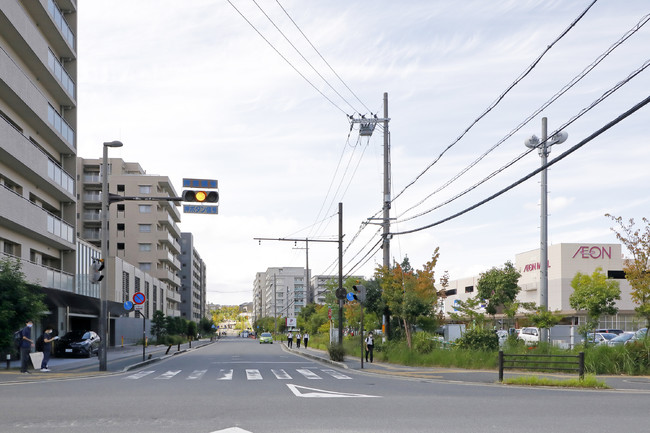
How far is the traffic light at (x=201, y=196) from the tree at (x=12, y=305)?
8623 millimetres

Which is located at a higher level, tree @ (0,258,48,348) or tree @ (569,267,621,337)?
tree @ (0,258,48,348)

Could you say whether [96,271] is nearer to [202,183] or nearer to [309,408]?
[202,183]

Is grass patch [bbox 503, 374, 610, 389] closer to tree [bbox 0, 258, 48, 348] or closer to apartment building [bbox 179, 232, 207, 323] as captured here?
tree [bbox 0, 258, 48, 348]

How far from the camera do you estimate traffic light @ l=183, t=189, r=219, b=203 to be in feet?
67.0

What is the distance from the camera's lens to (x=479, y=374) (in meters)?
22.1

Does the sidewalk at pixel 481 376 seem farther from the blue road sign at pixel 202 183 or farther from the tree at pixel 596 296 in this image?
the tree at pixel 596 296

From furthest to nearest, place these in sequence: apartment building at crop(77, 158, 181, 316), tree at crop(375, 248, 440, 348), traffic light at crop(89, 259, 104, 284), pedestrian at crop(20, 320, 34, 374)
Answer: apartment building at crop(77, 158, 181, 316) → tree at crop(375, 248, 440, 348) → traffic light at crop(89, 259, 104, 284) → pedestrian at crop(20, 320, 34, 374)

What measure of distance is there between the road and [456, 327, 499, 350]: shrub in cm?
924

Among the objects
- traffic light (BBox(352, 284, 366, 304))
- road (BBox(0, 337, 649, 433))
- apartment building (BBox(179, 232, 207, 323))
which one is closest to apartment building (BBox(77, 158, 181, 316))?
apartment building (BBox(179, 232, 207, 323))

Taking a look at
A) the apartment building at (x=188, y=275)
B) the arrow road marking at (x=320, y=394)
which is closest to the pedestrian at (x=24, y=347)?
the arrow road marking at (x=320, y=394)

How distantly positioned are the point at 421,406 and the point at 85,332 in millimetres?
30014

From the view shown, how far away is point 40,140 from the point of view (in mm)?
38781

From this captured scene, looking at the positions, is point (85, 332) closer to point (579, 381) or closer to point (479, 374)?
point (479, 374)

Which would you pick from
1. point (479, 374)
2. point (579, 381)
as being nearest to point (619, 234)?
point (479, 374)
